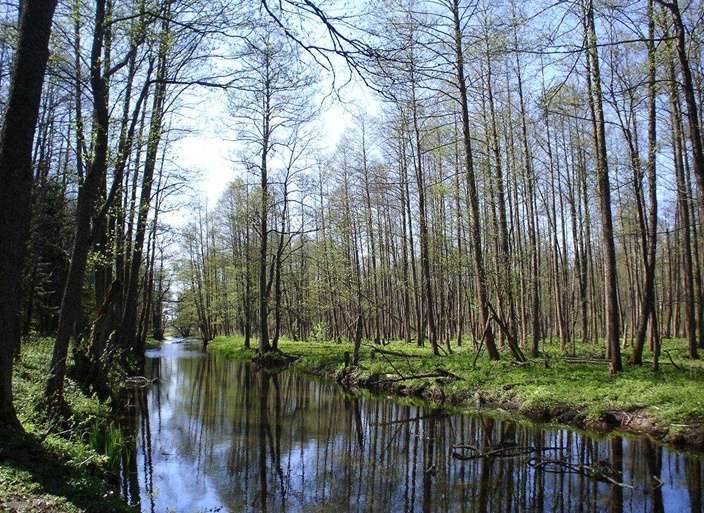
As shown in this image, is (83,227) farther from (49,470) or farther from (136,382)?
(136,382)

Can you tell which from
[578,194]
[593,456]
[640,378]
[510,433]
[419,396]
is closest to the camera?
[593,456]

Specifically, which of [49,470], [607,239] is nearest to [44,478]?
[49,470]

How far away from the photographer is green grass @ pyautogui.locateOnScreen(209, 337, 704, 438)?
32.7 feet

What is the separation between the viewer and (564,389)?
476 inches

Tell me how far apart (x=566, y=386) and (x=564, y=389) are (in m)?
0.22

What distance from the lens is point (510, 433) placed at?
10.4 meters

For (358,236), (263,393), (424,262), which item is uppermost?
(358,236)

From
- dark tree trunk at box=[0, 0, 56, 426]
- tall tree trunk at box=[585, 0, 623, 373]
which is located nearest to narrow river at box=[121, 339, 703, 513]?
dark tree trunk at box=[0, 0, 56, 426]

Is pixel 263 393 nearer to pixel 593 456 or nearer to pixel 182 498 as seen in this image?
pixel 182 498

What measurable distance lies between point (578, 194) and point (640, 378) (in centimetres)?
1734

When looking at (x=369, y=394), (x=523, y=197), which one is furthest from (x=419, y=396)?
(x=523, y=197)

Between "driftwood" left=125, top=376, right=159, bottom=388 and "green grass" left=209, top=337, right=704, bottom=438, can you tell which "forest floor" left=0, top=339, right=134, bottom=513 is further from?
"driftwood" left=125, top=376, right=159, bottom=388

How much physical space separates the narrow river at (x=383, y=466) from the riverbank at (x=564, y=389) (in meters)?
0.70

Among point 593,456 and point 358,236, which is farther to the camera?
point 358,236
